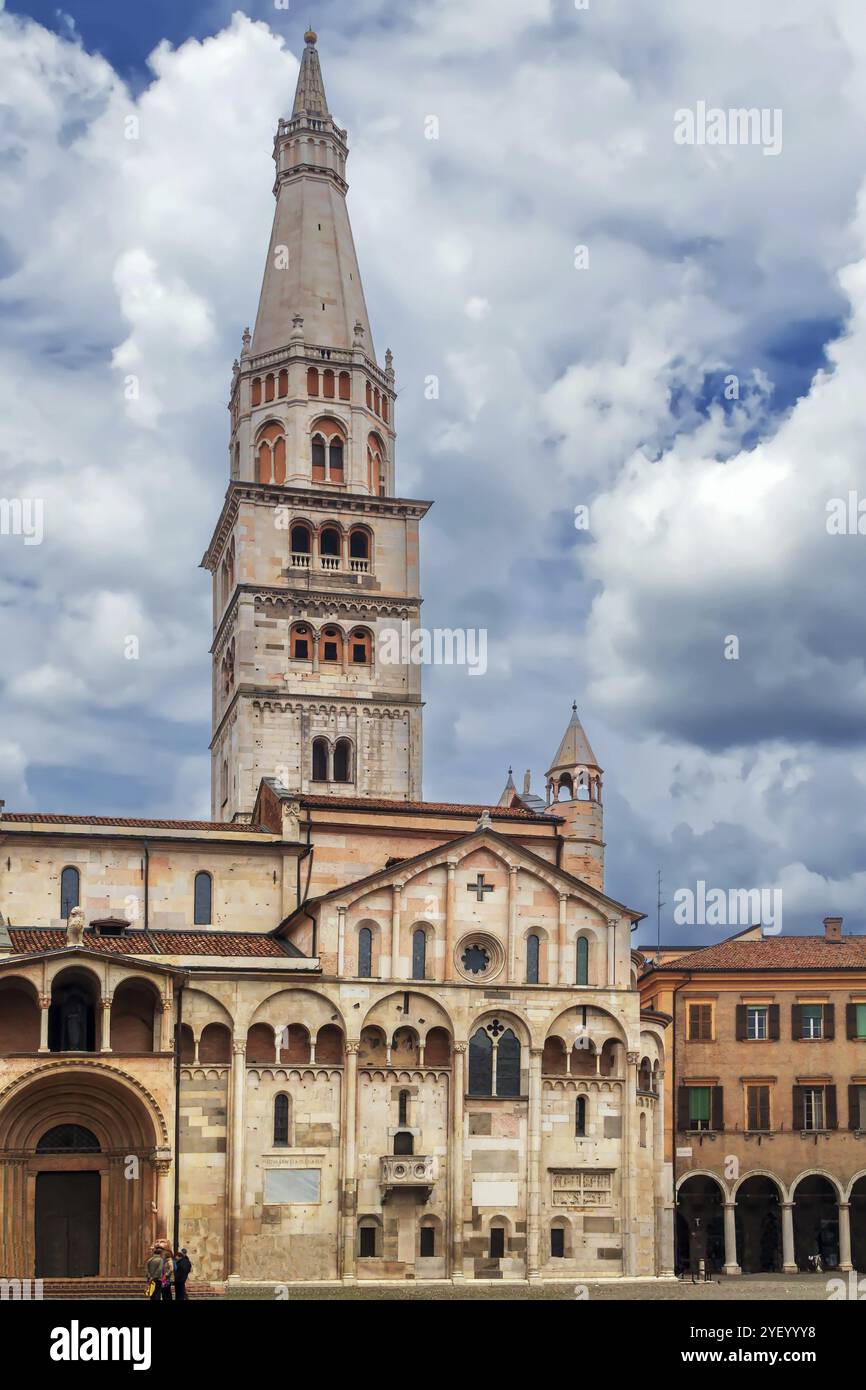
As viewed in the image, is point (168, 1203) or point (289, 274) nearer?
point (168, 1203)

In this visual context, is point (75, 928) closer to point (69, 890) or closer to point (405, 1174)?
point (69, 890)

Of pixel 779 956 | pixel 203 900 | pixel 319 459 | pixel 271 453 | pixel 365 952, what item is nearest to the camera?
pixel 365 952

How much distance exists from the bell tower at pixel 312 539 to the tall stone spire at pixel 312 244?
9 centimetres

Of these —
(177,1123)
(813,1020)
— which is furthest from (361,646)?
(177,1123)

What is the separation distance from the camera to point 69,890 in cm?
6272

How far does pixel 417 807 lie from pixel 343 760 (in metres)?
9.87

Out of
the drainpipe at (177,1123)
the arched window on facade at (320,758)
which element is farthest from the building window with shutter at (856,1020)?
the drainpipe at (177,1123)

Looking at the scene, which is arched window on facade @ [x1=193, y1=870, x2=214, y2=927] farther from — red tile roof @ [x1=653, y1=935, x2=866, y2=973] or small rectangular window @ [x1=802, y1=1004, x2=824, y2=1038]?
small rectangular window @ [x1=802, y1=1004, x2=824, y2=1038]

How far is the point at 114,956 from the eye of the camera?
55.3 meters

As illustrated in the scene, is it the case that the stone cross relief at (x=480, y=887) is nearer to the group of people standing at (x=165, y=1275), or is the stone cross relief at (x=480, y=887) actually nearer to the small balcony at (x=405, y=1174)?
the small balcony at (x=405, y=1174)

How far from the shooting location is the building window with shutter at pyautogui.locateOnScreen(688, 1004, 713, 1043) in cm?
7425
